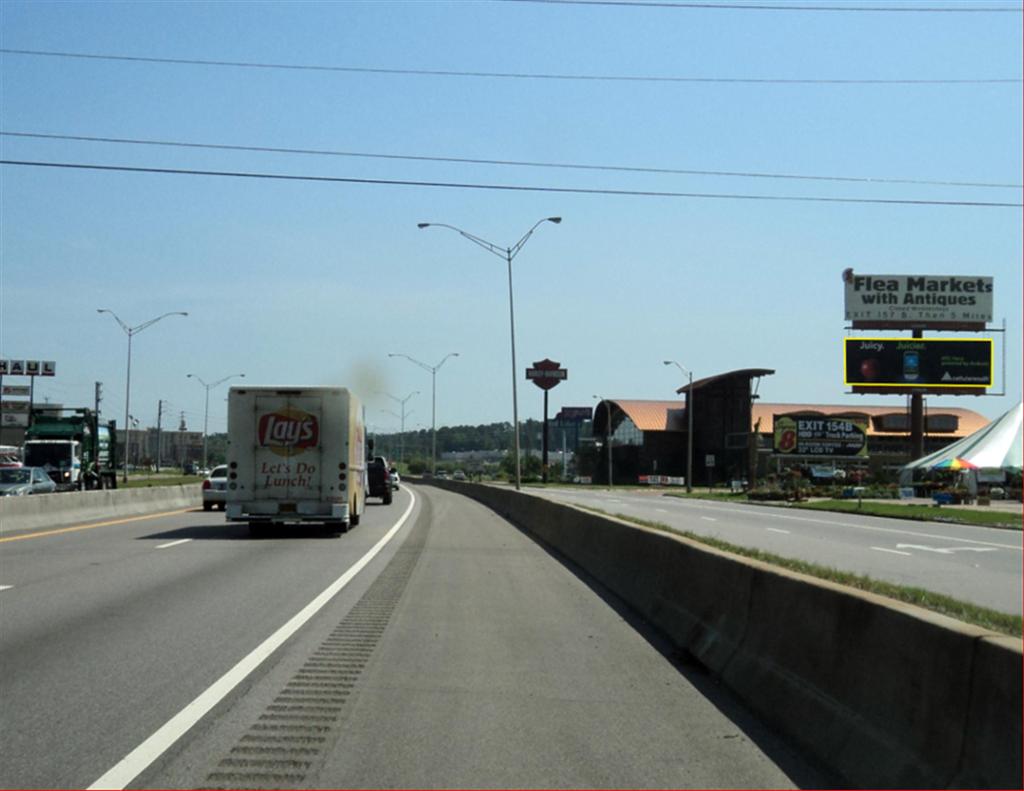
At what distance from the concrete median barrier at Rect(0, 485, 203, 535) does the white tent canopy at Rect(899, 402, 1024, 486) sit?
4096 centimetres

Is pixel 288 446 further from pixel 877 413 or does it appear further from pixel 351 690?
pixel 877 413

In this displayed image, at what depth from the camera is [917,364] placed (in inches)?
2992

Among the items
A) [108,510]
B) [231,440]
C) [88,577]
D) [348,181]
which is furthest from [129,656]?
[108,510]

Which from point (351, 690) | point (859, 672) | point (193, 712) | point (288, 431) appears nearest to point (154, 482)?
point (288, 431)

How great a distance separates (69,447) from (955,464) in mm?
43702

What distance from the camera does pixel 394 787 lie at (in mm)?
6406

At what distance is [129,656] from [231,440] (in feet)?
49.8

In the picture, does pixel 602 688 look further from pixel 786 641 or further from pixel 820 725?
pixel 820 725

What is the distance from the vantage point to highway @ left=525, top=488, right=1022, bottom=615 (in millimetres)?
17703

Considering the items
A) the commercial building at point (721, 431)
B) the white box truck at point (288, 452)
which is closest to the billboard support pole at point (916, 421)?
the commercial building at point (721, 431)

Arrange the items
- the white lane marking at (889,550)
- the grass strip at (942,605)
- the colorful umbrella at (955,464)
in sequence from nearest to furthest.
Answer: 1. the grass strip at (942,605)
2. the white lane marking at (889,550)
3. the colorful umbrella at (955,464)

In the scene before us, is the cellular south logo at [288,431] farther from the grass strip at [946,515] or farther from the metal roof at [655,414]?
the metal roof at [655,414]

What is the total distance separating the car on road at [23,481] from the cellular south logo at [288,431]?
15643mm

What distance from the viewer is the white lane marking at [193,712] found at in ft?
21.6
